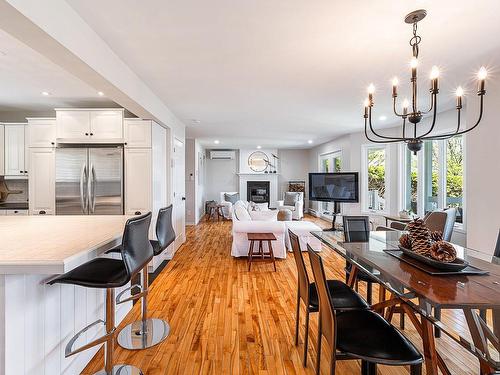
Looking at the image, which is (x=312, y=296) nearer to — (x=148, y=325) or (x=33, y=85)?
(x=148, y=325)

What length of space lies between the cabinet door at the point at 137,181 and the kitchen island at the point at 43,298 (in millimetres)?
1707

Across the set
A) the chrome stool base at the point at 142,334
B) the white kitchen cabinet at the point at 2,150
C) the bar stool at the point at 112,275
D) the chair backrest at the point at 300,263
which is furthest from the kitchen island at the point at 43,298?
the white kitchen cabinet at the point at 2,150

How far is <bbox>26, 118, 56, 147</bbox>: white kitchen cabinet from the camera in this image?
12.5 ft

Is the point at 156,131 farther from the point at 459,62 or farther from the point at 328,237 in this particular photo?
the point at 459,62

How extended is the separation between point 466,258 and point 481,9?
5.58 feet

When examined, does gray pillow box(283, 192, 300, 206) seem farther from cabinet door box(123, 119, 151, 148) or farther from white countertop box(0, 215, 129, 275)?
white countertop box(0, 215, 129, 275)

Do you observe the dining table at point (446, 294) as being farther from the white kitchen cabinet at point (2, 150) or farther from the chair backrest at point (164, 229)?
the white kitchen cabinet at point (2, 150)

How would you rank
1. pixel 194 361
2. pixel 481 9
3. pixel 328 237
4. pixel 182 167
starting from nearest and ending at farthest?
1. pixel 481 9
2. pixel 194 361
3. pixel 328 237
4. pixel 182 167

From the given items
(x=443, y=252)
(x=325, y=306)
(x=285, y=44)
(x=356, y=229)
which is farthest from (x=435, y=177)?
(x=325, y=306)

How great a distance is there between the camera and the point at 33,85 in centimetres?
331

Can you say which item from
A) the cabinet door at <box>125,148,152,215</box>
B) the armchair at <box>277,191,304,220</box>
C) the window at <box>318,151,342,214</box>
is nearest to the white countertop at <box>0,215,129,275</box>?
the cabinet door at <box>125,148,152,215</box>

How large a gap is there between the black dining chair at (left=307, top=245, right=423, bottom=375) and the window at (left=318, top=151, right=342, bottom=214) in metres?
6.45

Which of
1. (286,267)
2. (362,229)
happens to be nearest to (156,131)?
(286,267)

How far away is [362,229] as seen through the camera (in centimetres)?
280
